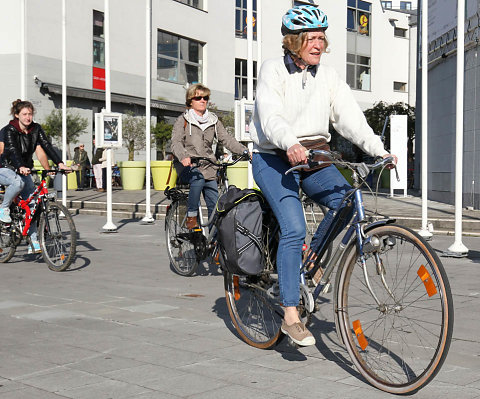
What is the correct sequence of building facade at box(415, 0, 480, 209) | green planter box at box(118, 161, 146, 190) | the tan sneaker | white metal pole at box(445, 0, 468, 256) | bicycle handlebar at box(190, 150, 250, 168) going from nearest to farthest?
the tan sneaker
bicycle handlebar at box(190, 150, 250, 168)
white metal pole at box(445, 0, 468, 256)
building facade at box(415, 0, 480, 209)
green planter box at box(118, 161, 146, 190)

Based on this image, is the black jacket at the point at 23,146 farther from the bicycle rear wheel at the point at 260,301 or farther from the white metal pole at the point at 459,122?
the white metal pole at the point at 459,122

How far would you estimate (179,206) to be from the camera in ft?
25.9

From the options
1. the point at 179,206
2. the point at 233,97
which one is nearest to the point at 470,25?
the point at 179,206

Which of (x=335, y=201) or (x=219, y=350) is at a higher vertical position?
(x=335, y=201)

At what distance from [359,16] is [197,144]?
4470 centimetres

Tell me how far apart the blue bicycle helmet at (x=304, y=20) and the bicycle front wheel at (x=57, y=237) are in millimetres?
4355

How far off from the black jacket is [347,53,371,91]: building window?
1660 inches

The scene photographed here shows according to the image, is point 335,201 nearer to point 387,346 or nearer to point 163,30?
point 387,346

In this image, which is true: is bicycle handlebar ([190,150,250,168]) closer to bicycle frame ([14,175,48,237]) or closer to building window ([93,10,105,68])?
bicycle frame ([14,175,48,237])

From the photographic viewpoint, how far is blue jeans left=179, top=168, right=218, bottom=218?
759 centimetres

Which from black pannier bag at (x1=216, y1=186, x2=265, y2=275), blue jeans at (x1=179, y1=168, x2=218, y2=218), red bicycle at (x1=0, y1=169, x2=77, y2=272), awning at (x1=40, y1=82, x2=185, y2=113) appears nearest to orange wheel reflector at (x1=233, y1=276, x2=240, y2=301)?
black pannier bag at (x1=216, y1=186, x2=265, y2=275)

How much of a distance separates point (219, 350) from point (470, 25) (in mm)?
13486

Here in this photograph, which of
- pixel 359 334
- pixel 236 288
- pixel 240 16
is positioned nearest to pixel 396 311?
pixel 359 334

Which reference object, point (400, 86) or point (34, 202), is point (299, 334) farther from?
point (400, 86)
